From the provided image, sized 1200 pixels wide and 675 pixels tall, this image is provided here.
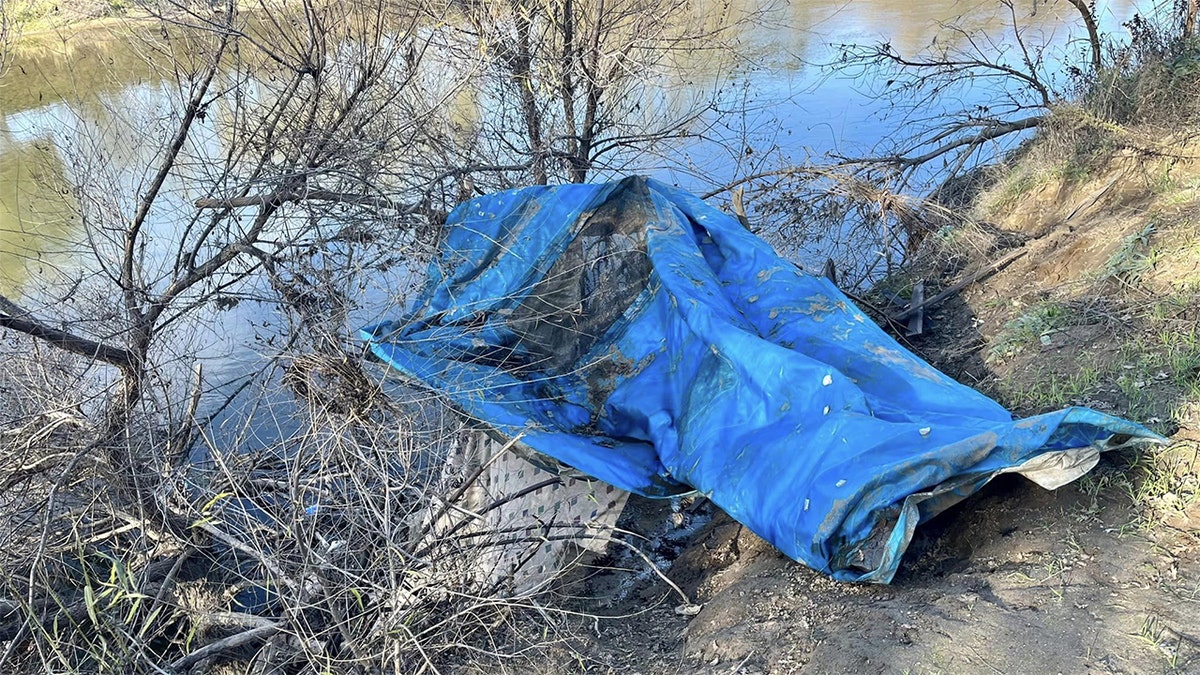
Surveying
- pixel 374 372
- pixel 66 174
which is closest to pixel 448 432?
pixel 374 372

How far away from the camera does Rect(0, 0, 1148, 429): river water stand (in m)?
4.54

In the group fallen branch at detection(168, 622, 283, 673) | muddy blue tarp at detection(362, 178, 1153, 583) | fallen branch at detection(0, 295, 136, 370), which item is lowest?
fallen branch at detection(168, 622, 283, 673)

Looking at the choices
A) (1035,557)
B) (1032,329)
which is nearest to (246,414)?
(1035,557)

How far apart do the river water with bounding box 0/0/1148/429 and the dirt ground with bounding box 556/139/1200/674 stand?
2182mm

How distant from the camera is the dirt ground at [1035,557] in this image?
2.27 metres

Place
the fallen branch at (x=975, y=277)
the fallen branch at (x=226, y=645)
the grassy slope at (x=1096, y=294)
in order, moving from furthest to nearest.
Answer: the fallen branch at (x=975, y=277) → the grassy slope at (x=1096, y=294) → the fallen branch at (x=226, y=645)

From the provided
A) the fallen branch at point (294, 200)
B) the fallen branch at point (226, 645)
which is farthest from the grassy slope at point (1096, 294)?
the fallen branch at point (294, 200)

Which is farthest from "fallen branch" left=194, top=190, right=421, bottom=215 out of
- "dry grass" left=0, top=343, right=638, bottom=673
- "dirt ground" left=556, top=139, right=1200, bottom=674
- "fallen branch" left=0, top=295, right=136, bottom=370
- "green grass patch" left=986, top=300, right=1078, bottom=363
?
"green grass patch" left=986, top=300, right=1078, bottom=363

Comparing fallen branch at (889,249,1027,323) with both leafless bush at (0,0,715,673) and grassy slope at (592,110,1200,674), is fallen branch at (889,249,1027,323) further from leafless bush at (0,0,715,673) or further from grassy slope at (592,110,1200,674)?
leafless bush at (0,0,715,673)

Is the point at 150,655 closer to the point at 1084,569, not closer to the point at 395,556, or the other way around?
the point at 395,556

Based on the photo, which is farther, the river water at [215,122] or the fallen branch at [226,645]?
the river water at [215,122]

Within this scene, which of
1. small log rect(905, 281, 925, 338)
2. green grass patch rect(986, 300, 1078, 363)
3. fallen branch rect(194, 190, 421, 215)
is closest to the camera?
green grass patch rect(986, 300, 1078, 363)

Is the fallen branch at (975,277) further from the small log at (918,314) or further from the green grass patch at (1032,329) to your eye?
the green grass patch at (1032,329)

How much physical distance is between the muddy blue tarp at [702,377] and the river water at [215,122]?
68 cm
